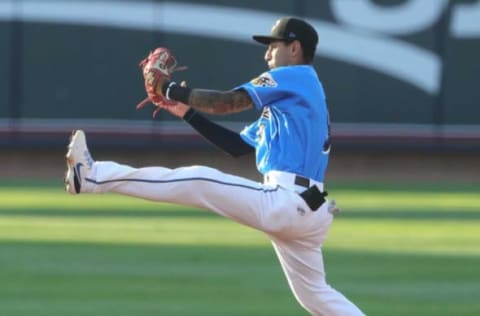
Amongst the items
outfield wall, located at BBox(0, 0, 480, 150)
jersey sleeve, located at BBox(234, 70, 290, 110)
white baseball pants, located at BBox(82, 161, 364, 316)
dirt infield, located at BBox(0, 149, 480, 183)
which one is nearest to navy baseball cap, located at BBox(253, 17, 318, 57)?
jersey sleeve, located at BBox(234, 70, 290, 110)

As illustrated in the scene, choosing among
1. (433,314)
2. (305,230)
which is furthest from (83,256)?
(305,230)

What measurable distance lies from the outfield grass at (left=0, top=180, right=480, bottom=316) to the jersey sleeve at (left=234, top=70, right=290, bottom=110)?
2.38 metres

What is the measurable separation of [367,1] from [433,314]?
14172mm

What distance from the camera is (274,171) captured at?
795 cm

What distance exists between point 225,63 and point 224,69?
0.11m

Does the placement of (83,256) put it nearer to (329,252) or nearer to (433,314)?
(329,252)

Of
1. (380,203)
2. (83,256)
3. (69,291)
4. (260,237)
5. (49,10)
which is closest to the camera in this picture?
(69,291)

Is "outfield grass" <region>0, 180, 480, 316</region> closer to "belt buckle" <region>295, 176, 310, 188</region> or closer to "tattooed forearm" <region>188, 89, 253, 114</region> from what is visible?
"belt buckle" <region>295, 176, 310, 188</region>

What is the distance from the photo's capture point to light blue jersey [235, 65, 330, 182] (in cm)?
786

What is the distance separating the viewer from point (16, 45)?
23125 mm

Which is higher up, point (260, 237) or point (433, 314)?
point (433, 314)

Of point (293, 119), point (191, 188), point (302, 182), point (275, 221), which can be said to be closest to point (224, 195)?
point (191, 188)

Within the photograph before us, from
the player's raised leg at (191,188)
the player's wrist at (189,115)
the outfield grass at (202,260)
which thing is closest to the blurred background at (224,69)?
the outfield grass at (202,260)

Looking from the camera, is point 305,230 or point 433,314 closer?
point 305,230
